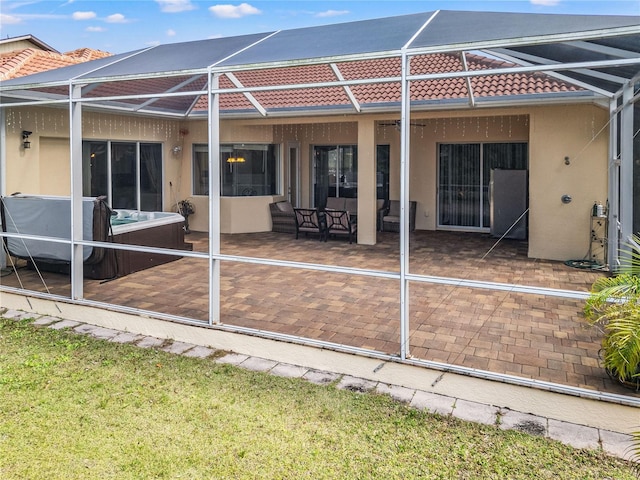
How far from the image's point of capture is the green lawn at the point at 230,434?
338 cm

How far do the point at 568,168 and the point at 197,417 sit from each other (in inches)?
328

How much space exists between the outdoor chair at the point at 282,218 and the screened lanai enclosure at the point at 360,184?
0.93 ft

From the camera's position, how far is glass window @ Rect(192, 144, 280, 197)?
13453 mm

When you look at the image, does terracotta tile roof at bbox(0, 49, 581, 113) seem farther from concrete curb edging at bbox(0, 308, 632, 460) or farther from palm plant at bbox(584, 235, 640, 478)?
palm plant at bbox(584, 235, 640, 478)

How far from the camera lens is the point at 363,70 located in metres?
11.8

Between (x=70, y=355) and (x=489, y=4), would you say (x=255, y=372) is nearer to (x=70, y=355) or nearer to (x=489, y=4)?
(x=70, y=355)

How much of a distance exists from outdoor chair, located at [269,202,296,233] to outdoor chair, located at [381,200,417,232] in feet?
7.95

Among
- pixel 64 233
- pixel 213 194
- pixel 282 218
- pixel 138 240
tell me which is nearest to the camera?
pixel 213 194

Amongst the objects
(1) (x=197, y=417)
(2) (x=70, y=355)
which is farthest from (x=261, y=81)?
(1) (x=197, y=417)

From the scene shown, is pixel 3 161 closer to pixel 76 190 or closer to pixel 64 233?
pixel 64 233

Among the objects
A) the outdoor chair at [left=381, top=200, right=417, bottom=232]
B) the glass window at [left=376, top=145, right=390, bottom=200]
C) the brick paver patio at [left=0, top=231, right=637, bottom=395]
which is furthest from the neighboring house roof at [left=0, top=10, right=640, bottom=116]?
the outdoor chair at [left=381, top=200, right=417, bottom=232]

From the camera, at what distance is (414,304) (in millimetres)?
6836

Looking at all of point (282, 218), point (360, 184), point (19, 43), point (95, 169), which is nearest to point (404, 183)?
point (360, 184)

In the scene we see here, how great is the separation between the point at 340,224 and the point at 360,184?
1013 mm
